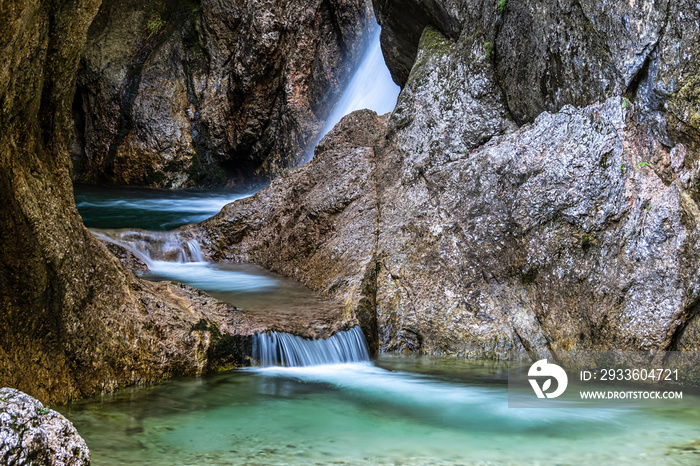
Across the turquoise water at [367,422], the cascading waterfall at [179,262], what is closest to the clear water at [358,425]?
the turquoise water at [367,422]

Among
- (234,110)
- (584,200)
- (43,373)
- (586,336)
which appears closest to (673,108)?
(584,200)

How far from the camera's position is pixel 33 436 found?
2.41 meters

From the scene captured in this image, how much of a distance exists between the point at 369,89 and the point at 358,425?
35.7 feet

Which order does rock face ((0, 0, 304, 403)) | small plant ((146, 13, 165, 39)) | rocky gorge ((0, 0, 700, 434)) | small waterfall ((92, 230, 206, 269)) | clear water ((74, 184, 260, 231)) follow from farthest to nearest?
small plant ((146, 13, 165, 39)) → clear water ((74, 184, 260, 231)) → small waterfall ((92, 230, 206, 269)) → rocky gorge ((0, 0, 700, 434)) → rock face ((0, 0, 304, 403))

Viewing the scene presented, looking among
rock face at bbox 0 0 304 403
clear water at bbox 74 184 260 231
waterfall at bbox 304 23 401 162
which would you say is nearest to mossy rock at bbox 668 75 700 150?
rock face at bbox 0 0 304 403

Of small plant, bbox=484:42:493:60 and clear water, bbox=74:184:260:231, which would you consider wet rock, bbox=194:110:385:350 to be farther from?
small plant, bbox=484:42:493:60

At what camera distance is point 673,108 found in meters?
5.00

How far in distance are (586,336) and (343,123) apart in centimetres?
512

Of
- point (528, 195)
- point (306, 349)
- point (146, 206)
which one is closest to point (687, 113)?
point (528, 195)

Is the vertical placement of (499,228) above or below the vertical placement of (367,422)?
above

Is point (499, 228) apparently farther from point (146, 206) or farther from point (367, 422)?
point (146, 206)

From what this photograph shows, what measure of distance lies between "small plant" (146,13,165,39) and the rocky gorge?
8.83 meters

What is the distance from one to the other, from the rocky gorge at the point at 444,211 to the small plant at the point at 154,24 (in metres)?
8.83

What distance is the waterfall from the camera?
41.7 feet
